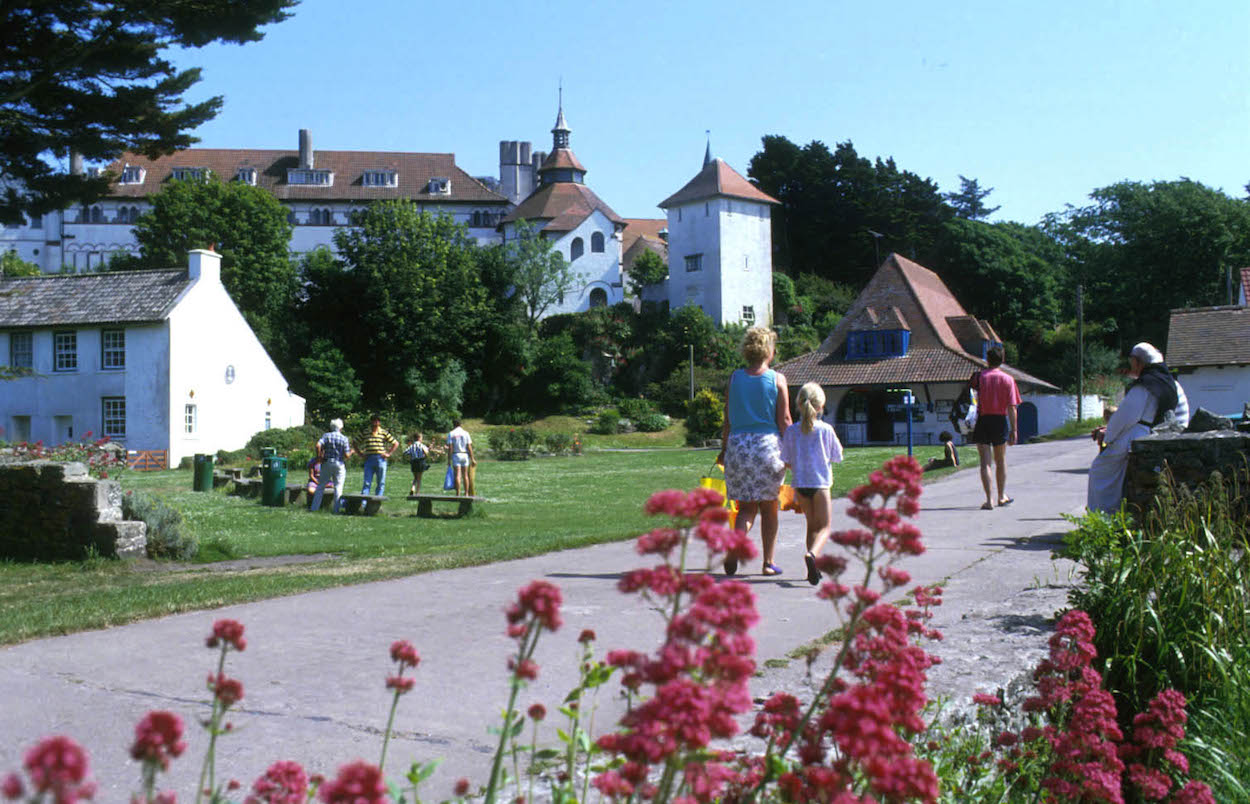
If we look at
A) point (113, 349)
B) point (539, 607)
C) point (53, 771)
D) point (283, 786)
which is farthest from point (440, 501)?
point (113, 349)

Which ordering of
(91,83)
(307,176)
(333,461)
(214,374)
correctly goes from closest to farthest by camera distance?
(91,83) < (333,461) < (214,374) < (307,176)

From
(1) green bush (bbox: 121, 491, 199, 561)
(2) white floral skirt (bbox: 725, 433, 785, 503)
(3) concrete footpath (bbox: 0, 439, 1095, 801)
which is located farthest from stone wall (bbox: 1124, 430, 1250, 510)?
(1) green bush (bbox: 121, 491, 199, 561)

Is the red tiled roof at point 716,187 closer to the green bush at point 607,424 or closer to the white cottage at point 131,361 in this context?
the green bush at point 607,424

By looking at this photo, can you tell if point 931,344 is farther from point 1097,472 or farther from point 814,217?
point 1097,472

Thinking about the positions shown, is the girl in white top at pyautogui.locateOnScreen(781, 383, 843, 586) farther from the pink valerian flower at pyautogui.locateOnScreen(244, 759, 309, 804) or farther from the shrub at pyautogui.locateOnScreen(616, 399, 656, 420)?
the shrub at pyautogui.locateOnScreen(616, 399, 656, 420)

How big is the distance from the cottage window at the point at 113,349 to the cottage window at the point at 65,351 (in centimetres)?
140

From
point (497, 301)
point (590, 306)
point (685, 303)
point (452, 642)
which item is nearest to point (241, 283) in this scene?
point (497, 301)

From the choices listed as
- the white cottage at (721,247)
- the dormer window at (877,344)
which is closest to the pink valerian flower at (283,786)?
the dormer window at (877,344)

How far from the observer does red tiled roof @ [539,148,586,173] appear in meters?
94.0

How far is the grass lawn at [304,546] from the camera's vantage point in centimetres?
772

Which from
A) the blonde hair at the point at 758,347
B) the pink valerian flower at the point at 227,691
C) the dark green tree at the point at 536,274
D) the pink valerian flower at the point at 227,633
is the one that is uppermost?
the dark green tree at the point at 536,274

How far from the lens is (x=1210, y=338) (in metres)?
39.6

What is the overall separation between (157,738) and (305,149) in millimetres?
100648

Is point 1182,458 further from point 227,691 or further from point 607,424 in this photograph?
point 607,424
